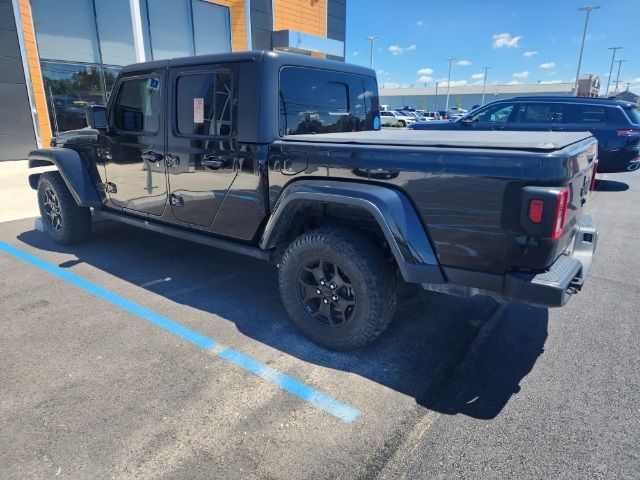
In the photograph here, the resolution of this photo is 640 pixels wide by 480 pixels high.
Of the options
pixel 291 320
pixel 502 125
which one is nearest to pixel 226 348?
pixel 291 320

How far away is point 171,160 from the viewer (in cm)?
371

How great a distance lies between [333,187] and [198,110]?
4.75ft

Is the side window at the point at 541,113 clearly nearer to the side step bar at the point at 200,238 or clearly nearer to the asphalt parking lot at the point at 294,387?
the asphalt parking lot at the point at 294,387

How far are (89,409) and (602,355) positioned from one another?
124 inches

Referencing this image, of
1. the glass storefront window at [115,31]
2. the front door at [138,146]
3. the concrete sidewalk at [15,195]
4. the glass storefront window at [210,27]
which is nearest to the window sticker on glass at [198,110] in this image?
the front door at [138,146]

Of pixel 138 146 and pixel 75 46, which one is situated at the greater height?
pixel 75 46

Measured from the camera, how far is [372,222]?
2.96 metres

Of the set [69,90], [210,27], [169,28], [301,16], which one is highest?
[301,16]

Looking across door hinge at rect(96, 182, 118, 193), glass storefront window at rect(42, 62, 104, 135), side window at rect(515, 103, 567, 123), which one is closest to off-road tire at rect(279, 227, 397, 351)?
door hinge at rect(96, 182, 118, 193)

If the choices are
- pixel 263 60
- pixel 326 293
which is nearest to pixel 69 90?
pixel 263 60

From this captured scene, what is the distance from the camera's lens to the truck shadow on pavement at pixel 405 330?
2.65 metres

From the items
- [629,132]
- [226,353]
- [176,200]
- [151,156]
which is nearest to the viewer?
[226,353]

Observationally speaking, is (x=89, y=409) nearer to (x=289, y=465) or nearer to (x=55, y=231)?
(x=289, y=465)

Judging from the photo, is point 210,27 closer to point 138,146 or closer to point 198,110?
point 138,146
